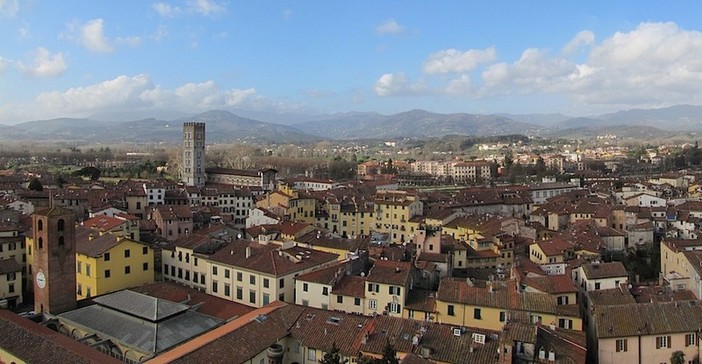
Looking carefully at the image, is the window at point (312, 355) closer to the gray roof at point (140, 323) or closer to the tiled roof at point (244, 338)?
the tiled roof at point (244, 338)

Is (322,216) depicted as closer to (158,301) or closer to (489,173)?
(158,301)

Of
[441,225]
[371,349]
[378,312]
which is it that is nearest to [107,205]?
[441,225]

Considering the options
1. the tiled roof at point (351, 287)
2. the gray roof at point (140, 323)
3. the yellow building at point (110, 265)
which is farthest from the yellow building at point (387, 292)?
the yellow building at point (110, 265)

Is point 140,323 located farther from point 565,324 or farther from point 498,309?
point 565,324

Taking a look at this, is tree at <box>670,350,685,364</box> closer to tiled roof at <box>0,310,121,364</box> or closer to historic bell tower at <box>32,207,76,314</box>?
tiled roof at <box>0,310,121,364</box>

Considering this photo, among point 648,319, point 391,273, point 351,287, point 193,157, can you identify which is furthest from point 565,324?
point 193,157

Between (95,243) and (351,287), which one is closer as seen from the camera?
(351,287)
